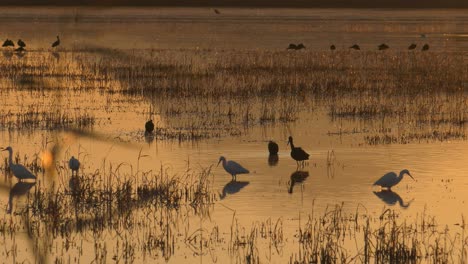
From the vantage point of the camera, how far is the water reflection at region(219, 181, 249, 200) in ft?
46.3

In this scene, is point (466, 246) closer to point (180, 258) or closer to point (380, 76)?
point (180, 258)

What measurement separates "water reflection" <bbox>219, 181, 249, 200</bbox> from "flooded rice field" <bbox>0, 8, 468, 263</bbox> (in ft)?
0.14

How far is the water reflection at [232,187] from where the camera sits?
14.1 meters

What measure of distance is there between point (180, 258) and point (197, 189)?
3721 mm

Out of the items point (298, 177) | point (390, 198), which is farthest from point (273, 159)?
point (390, 198)

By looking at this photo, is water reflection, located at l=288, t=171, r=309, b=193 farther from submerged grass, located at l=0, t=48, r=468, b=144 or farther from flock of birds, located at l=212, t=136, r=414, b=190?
submerged grass, located at l=0, t=48, r=468, b=144

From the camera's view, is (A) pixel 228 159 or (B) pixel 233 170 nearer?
(B) pixel 233 170

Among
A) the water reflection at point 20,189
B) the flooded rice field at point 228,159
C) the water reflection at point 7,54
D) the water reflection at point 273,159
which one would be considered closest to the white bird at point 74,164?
the flooded rice field at point 228,159

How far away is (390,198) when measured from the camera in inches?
546

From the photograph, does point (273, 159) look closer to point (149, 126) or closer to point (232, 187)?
point (232, 187)

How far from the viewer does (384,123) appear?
2245 cm

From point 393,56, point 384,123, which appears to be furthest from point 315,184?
point 393,56

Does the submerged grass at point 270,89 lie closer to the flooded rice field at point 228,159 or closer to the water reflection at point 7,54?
the flooded rice field at point 228,159

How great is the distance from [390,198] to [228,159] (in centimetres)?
408
